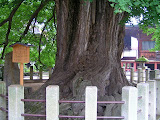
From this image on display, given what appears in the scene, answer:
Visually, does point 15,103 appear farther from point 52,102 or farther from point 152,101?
point 152,101

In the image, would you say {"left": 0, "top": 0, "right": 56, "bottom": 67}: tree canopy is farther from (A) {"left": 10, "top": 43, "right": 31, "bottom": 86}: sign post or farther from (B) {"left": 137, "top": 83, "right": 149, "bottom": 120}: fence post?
(B) {"left": 137, "top": 83, "right": 149, "bottom": 120}: fence post

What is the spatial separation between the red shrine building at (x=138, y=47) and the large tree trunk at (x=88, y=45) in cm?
1997

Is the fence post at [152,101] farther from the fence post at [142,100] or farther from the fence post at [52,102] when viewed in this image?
the fence post at [52,102]

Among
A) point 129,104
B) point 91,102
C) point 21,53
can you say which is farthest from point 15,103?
point 21,53

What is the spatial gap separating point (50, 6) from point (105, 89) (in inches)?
352

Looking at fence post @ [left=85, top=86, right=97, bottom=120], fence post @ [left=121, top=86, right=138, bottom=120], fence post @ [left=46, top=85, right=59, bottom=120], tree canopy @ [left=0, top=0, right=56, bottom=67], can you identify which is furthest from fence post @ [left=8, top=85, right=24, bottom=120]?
tree canopy @ [left=0, top=0, right=56, bottom=67]

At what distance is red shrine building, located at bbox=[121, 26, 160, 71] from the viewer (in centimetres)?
2718

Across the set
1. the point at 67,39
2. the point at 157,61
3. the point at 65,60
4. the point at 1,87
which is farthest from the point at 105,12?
the point at 157,61

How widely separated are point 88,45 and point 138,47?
21.5 metres

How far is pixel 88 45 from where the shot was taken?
7750 mm

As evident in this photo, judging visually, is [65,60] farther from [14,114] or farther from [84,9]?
[14,114]

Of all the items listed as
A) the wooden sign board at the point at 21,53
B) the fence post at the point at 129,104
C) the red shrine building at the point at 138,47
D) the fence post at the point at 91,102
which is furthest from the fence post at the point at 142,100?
the red shrine building at the point at 138,47

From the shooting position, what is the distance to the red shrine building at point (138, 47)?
89.2 ft

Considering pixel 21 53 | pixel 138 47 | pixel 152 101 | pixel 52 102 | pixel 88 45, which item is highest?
pixel 138 47
